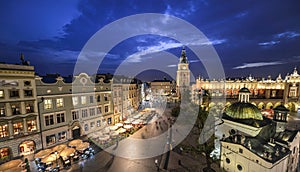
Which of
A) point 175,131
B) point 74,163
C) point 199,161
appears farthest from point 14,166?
point 175,131

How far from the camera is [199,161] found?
807 inches

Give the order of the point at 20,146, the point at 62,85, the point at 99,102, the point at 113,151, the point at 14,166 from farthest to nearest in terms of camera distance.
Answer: the point at 99,102, the point at 62,85, the point at 113,151, the point at 20,146, the point at 14,166

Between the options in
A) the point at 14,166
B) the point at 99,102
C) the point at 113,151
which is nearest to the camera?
the point at 14,166

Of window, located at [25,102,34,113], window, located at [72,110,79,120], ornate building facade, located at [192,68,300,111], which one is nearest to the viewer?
window, located at [25,102,34,113]

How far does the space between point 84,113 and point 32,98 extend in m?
9.24

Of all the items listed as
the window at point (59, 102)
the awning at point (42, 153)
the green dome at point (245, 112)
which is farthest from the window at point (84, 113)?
the green dome at point (245, 112)

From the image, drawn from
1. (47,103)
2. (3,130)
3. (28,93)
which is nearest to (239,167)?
(47,103)

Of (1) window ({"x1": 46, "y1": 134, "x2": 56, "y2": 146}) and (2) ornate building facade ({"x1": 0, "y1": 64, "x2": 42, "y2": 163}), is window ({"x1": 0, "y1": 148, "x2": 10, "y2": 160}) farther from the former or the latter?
(1) window ({"x1": 46, "y1": 134, "x2": 56, "y2": 146})

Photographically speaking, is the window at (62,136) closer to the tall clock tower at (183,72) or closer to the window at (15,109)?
Result: the window at (15,109)

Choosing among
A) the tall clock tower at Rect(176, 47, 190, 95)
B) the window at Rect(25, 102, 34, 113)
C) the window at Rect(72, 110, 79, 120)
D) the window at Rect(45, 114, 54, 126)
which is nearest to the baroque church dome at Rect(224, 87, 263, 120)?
the window at Rect(72, 110, 79, 120)

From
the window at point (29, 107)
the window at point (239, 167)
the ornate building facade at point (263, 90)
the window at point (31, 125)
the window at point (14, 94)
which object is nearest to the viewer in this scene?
the window at point (239, 167)

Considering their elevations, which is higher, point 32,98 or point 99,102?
point 32,98

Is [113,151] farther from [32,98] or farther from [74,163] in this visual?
[32,98]

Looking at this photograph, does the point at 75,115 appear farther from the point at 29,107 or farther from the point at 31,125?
the point at 29,107
